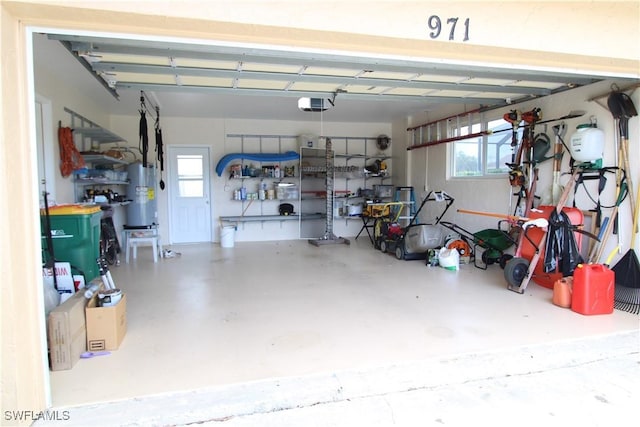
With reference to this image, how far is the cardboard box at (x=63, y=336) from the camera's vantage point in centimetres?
245

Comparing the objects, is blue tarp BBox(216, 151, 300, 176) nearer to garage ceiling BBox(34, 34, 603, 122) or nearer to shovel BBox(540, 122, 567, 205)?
garage ceiling BBox(34, 34, 603, 122)

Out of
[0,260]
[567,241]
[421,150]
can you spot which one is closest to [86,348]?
[0,260]

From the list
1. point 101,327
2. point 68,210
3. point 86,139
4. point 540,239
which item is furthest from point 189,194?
point 540,239

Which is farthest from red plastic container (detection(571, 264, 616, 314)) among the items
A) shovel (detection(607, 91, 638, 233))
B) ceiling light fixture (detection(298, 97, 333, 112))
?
ceiling light fixture (detection(298, 97, 333, 112))

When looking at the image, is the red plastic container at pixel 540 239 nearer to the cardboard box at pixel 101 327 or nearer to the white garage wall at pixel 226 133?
the cardboard box at pixel 101 327

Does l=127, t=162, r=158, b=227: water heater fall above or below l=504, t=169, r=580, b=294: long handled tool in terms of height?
above

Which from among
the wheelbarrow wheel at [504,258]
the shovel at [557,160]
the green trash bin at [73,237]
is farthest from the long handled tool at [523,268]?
the green trash bin at [73,237]

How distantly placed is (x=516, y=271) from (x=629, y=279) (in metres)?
1.01

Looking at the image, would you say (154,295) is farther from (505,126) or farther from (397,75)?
(505,126)

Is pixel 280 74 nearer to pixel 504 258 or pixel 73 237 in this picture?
pixel 73 237

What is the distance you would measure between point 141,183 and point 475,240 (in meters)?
5.45

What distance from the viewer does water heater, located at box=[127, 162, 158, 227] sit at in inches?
251

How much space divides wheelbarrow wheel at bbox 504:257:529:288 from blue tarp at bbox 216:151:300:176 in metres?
4.95

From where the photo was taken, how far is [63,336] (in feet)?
8.18
